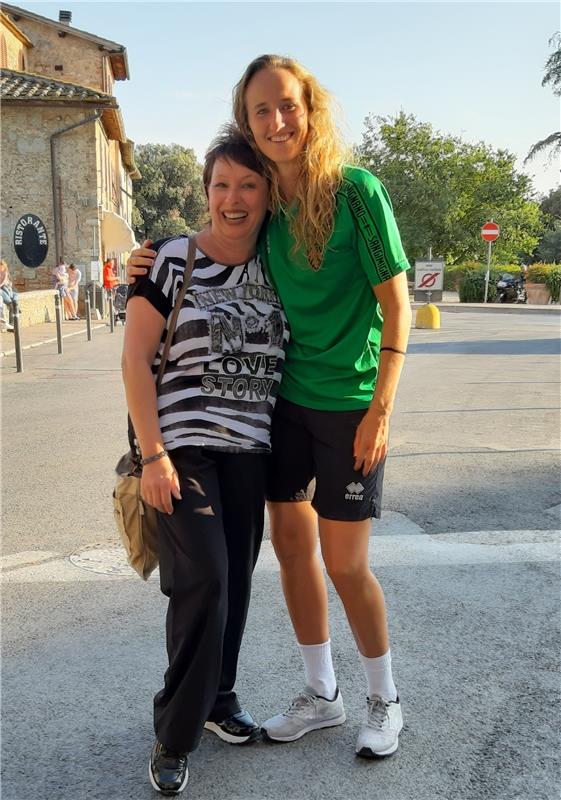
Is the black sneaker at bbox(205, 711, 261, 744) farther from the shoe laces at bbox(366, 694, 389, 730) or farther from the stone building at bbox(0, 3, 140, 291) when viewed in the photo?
the stone building at bbox(0, 3, 140, 291)

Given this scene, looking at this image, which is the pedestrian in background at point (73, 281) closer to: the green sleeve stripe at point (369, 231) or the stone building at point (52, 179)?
the stone building at point (52, 179)

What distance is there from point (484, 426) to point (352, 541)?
5.21 metres

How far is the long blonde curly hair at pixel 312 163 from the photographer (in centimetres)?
216

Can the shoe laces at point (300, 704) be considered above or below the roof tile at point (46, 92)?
below

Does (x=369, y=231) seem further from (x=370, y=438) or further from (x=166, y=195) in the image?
(x=166, y=195)

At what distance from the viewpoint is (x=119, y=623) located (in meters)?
3.16

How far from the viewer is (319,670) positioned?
8.31ft

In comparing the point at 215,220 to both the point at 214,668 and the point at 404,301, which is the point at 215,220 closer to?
the point at 404,301

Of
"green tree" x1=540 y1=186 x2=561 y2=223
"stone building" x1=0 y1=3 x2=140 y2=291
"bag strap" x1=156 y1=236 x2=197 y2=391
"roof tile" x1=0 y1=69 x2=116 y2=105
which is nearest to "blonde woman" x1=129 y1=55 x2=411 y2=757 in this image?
"bag strap" x1=156 y1=236 x2=197 y2=391

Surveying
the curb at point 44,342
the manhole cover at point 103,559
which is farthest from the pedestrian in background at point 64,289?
the manhole cover at point 103,559

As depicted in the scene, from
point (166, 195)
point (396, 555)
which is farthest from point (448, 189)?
point (396, 555)

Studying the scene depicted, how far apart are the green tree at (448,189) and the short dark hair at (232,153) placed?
36.7 m

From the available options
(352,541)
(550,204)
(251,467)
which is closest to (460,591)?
(352,541)

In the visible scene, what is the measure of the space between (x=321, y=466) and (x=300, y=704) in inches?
31.7
